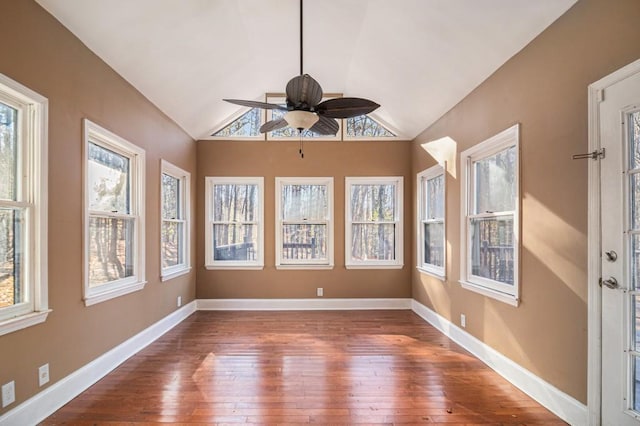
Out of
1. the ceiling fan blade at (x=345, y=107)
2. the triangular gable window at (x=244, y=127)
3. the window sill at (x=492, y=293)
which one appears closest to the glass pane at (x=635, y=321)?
the window sill at (x=492, y=293)

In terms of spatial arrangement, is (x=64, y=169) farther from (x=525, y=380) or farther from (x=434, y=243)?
(x=434, y=243)

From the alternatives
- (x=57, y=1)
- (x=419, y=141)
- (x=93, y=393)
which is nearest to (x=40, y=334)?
(x=93, y=393)

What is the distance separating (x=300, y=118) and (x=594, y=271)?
2204 millimetres

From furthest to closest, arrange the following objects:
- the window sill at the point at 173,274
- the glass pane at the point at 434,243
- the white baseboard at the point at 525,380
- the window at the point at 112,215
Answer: the glass pane at the point at 434,243
the window sill at the point at 173,274
the window at the point at 112,215
the white baseboard at the point at 525,380

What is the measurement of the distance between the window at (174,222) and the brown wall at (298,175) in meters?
0.37

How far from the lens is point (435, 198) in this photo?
4.59 meters

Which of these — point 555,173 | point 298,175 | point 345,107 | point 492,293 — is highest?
point 345,107

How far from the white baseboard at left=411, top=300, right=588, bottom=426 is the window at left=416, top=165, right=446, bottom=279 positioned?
30.5 inches

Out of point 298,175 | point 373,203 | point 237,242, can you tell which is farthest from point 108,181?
point 373,203

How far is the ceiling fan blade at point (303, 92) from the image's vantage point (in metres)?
2.37

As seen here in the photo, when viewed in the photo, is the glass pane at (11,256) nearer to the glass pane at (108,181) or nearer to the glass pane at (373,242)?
the glass pane at (108,181)

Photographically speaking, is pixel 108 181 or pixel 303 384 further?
pixel 108 181

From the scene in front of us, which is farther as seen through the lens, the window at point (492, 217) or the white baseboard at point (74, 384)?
the window at point (492, 217)

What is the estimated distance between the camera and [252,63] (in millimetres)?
4051
